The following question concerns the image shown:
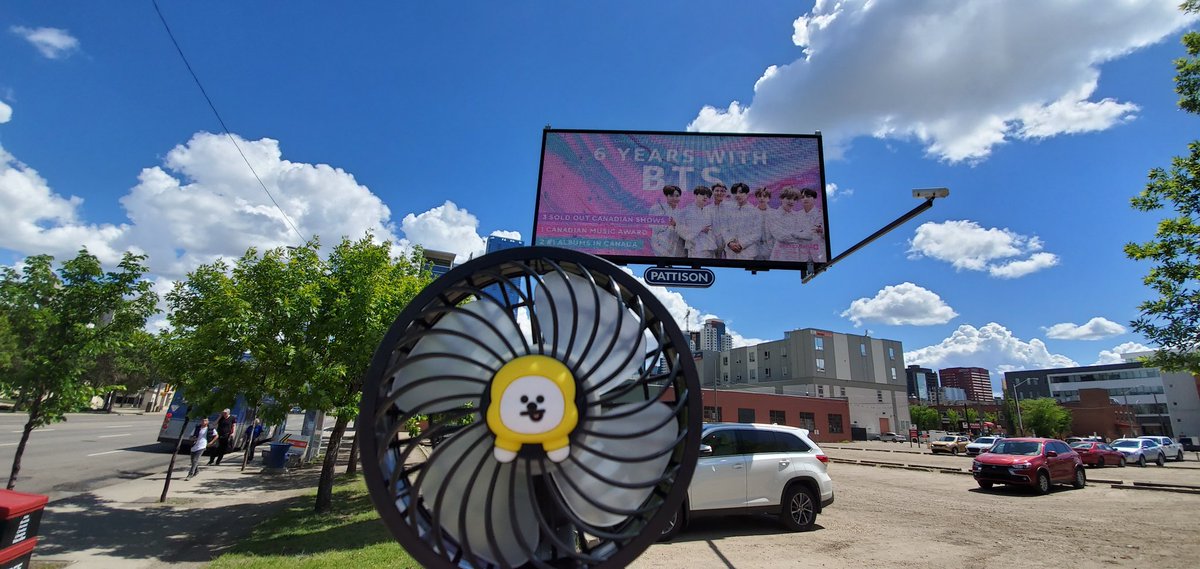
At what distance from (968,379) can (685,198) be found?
21329cm

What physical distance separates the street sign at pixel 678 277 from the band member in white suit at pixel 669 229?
347mm

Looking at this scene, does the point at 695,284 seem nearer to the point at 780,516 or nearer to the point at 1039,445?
the point at 780,516

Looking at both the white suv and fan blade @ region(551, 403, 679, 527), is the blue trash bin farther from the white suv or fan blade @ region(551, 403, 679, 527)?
fan blade @ region(551, 403, 679, 527)

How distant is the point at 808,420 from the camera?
57031mm

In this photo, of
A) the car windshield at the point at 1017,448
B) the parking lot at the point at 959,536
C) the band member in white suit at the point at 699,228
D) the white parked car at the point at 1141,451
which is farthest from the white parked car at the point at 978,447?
the band member in white suit at the point at 699,228

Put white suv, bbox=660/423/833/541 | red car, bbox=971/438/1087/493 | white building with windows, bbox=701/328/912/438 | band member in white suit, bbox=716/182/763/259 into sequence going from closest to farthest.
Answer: white suv, bbox=660/423/833/541 < band member in white suit, bbox=716/182/763/259 < red car, bbox=971/438/1087/493 < white building with windows, bbox=701/328/912/438

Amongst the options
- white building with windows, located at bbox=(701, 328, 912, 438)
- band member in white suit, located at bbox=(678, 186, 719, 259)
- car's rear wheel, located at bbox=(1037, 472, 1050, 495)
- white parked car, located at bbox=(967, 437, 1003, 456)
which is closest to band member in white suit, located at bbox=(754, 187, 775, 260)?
band member in white suit, located at bbox=(678, 186, 719, 259)

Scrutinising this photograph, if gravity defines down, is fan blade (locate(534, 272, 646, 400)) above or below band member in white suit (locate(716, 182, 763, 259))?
below

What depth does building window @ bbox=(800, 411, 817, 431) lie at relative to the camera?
56.3 metres

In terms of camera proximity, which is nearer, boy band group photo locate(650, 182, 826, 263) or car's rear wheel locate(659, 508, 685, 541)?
car's rear wheel locate(659, 508, 685, 541)

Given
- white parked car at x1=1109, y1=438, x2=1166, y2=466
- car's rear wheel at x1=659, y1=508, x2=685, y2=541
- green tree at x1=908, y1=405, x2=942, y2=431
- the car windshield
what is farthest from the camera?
green tree at x1=908, y1=405, x2=942, y2=431

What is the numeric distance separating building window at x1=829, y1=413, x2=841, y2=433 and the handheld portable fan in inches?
2541

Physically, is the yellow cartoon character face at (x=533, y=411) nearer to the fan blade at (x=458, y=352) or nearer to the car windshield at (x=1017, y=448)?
the fan blade at (x=458, y=352)

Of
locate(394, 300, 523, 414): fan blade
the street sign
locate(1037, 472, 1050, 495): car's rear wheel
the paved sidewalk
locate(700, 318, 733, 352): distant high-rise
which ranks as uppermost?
locate(700, 318, 733, 352): distant high-rise
